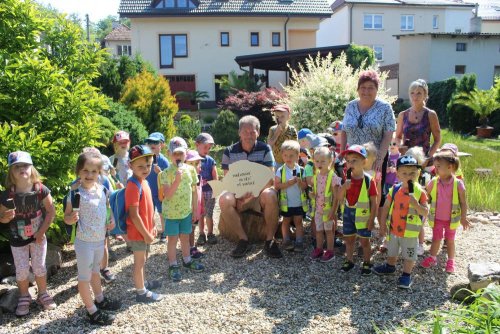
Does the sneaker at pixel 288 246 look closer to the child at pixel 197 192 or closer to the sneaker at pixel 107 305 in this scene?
the child at pixel 197 192

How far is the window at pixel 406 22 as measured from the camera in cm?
3647

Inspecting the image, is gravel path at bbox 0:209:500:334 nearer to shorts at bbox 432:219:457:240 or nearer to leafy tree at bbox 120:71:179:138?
shorts at bbox 432:219:457:240

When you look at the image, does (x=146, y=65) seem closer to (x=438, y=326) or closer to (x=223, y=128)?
(x=223, y=128)

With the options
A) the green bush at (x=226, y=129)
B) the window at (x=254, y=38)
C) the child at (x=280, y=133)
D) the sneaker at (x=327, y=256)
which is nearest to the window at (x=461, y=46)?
the window at (x=254, y=38)

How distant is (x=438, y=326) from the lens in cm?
262

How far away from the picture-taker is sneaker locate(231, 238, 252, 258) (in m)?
5.27

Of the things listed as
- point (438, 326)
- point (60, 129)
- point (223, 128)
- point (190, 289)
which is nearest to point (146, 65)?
point (223, 128)

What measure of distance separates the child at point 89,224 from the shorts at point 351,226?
2448mm

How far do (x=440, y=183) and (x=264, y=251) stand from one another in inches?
85.6

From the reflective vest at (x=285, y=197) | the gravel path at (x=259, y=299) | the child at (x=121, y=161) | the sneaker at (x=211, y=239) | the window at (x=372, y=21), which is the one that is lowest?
the gravel path at (x=259, y=299)

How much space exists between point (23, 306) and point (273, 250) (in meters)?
2.66

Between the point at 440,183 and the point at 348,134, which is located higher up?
the point at 348,134

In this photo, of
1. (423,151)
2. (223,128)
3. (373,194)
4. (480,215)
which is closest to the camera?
(373,194)

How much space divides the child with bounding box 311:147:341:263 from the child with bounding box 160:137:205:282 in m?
1.43
